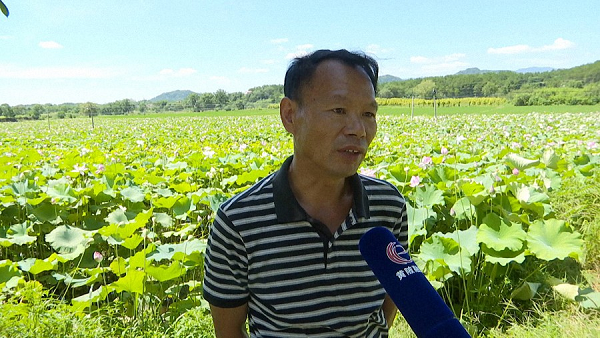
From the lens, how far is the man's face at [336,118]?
108 centimetres

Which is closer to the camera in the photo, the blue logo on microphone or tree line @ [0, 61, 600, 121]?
the blue logo on microphone

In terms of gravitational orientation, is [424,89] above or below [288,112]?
above

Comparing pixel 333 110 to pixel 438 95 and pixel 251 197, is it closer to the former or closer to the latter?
pixel 251 197

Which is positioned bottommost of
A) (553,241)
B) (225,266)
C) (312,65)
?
(553,241)

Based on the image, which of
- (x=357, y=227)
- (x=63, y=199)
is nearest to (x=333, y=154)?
(x=357, y=227)

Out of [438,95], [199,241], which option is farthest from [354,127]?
[438,95]

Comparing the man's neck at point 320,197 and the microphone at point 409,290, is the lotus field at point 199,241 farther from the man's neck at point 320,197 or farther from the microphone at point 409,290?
the microphone at point 409,290

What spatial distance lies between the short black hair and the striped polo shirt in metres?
0.24

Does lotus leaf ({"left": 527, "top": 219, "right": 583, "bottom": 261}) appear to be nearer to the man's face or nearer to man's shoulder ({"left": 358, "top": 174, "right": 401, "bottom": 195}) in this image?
man's shoulder ({"left": 358, "top": 174, "right": 401, "bottom": 195})

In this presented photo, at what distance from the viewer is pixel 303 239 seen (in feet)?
3.95

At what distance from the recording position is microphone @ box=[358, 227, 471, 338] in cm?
58

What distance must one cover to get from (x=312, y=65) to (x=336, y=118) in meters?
0.16

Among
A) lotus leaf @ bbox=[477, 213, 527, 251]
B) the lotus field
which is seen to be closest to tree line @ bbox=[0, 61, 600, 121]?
the lotus field

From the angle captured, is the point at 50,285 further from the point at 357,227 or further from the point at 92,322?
the point at 357,227
